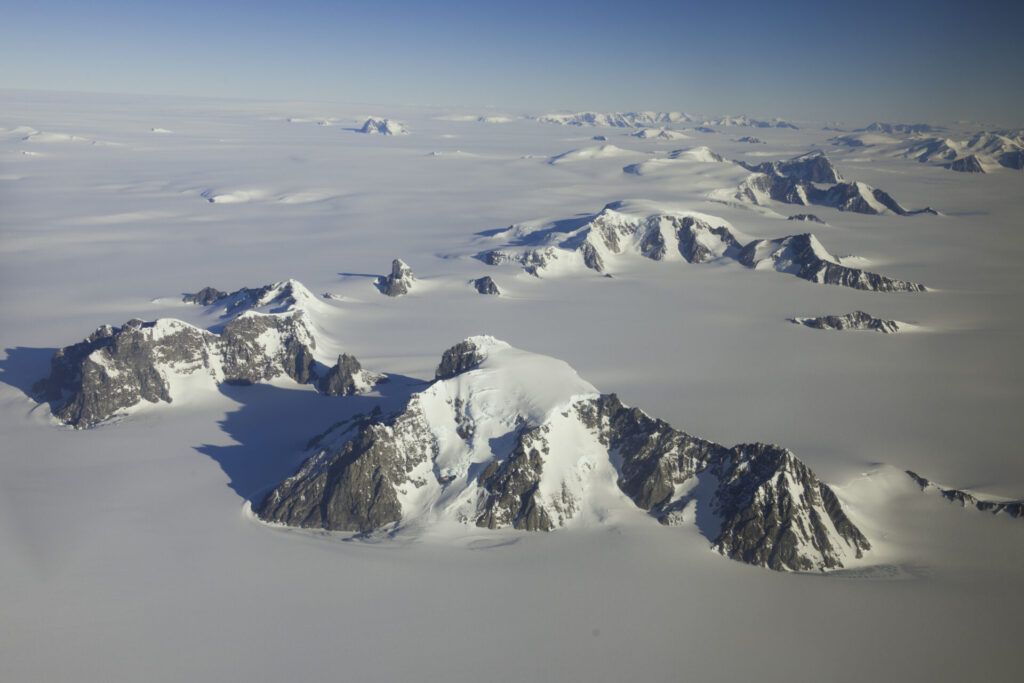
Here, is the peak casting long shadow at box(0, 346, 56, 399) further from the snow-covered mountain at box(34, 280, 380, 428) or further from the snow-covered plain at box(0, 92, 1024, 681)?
the snow-covered mountain at box(34, 280, 380, 428)

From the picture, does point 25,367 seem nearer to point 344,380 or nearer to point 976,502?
point 344,380

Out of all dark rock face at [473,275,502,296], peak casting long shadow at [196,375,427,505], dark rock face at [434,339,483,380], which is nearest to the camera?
peak casting long shadow at [196,375,427,505]

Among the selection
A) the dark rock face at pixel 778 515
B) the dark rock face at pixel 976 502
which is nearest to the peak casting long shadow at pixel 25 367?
the dark rock face at pixel 778 515

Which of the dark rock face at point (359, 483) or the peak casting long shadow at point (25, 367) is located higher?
the dark rock face at point (359, 483)

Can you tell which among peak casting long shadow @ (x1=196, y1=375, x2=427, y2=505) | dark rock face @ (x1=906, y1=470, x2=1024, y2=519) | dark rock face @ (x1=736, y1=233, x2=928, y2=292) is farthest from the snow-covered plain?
dark rock face @ (x1=736, y1=233, x2=928, y2=292)

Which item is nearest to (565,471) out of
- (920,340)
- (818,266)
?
(920,340)

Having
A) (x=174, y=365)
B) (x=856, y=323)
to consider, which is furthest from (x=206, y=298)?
(x=856, y=323)

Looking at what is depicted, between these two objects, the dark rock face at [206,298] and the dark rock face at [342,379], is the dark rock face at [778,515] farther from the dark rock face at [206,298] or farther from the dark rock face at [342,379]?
the dark rock face at [206,298]
